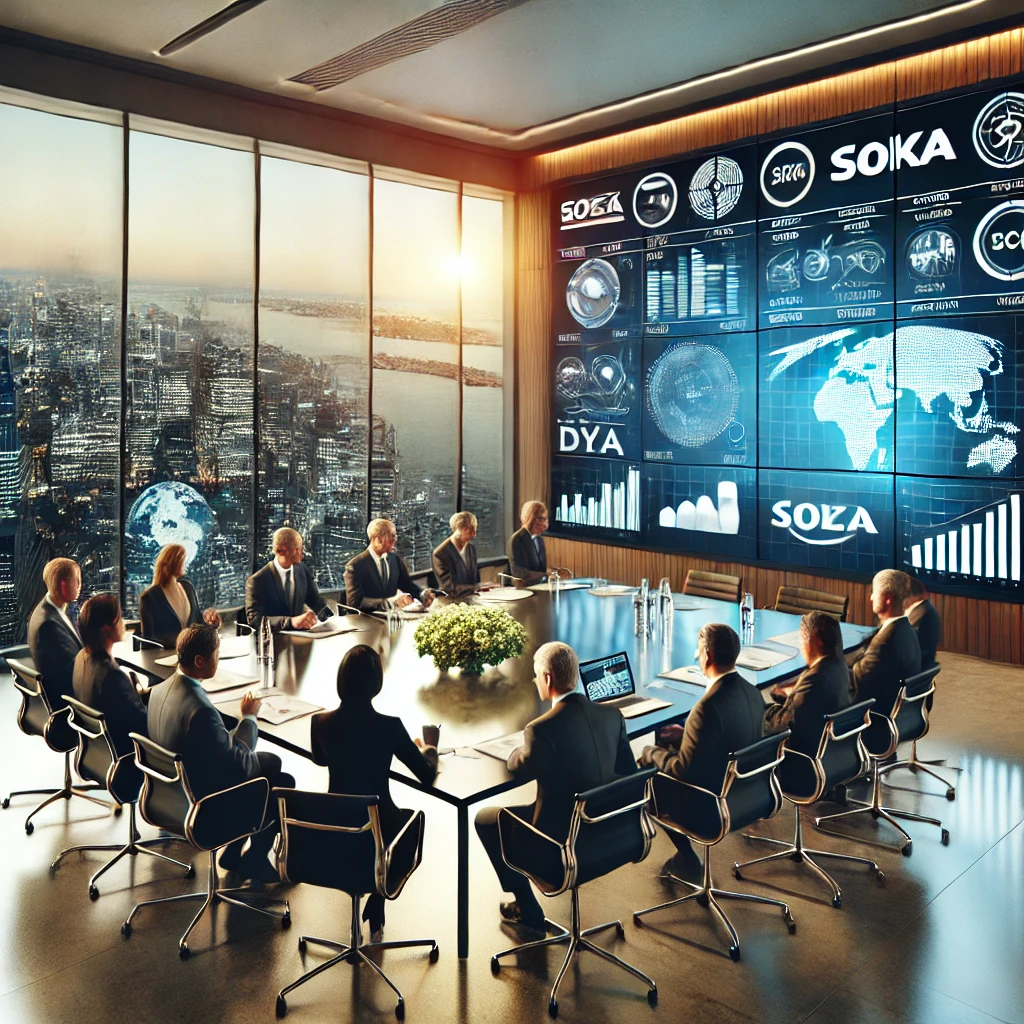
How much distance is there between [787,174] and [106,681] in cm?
703

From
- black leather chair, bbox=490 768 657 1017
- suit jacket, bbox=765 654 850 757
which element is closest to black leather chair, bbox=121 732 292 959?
black leather chair, bbox=490 768 657 1017

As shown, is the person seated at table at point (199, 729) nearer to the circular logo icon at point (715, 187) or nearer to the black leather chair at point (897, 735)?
the black leather chair at point (897, 735)

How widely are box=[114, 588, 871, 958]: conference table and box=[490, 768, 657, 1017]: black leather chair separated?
186 mm

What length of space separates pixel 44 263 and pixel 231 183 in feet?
5.93

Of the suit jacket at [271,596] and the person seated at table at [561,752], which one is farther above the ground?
the suit jacket at [271,596]

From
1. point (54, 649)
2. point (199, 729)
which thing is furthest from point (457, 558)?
point (199, 729)

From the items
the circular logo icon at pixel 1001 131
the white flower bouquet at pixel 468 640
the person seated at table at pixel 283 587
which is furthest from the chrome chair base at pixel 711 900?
the circular logo icon at pixel 1001 131

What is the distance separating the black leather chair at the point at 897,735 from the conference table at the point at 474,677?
0.53m

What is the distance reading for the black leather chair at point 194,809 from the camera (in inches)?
152

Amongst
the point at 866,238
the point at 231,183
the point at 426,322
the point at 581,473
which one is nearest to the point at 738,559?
the point at 581,473

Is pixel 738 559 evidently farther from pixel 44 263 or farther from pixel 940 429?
pixel 44 263

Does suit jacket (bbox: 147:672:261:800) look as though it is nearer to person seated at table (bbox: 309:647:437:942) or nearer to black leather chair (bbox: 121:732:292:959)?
black leather chair (bbox: 121:732:292:959)

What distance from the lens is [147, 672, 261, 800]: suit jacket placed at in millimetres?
3887

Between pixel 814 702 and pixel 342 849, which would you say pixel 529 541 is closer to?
pixel 814 702
